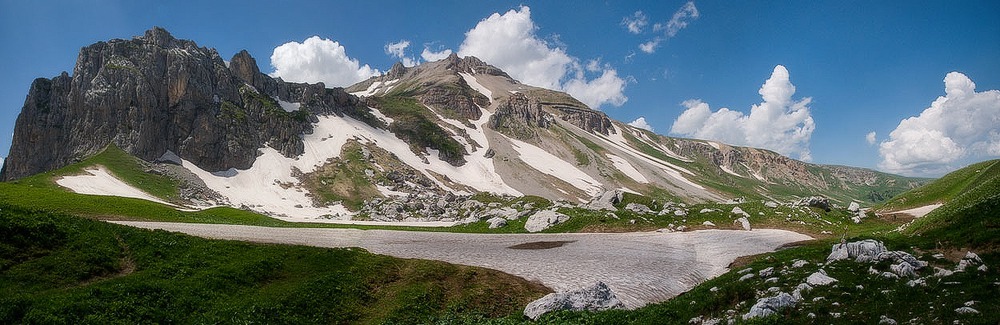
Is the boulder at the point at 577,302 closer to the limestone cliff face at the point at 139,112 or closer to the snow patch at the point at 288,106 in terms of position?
the limestone cliff face at the point at 139,112

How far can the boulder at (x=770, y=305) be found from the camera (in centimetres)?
1414

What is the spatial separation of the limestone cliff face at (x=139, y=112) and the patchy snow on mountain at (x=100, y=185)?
103 ft

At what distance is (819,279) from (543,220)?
3764cm

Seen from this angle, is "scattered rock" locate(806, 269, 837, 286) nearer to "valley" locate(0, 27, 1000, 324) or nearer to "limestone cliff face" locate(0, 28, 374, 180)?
"valley" locate(0, 27, 1000, 324)

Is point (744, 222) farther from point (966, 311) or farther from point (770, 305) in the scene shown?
point (966, 311)

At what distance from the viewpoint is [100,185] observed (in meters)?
95.1

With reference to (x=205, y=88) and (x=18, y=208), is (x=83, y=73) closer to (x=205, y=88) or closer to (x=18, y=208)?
(x=205, y=88)

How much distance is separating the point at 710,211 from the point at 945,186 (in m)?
37.9

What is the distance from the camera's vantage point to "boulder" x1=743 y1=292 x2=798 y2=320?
14141mm

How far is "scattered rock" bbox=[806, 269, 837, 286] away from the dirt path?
6.77m

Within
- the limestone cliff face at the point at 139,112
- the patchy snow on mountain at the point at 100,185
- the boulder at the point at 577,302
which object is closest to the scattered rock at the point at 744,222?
the boulder at the point at 577,302

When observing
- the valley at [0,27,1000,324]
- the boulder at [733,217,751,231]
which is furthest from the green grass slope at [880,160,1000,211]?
the boulder at [733,217,751,231]

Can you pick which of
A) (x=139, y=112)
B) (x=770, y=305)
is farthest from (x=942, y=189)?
(x=139, y=112)

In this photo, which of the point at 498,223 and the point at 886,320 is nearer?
the point at 886,320
